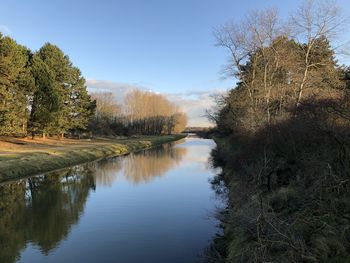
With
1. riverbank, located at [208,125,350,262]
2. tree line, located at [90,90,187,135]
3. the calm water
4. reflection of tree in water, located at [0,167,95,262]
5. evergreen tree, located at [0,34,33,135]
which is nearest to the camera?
riverbank, located at [208,125,350,262]

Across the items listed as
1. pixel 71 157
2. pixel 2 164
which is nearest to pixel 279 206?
pixel 2 164

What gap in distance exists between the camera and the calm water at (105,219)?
38.2ft

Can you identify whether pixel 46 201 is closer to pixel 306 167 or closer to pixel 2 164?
pixel 2 164

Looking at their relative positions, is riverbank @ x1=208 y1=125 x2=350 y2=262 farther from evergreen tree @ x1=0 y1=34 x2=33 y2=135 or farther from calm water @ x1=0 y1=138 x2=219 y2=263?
evergreen tree @ x1=0 y1=34 x2=33 y2=135

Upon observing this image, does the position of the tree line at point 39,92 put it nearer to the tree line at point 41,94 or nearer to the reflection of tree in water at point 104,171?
the tree line at point 41,94

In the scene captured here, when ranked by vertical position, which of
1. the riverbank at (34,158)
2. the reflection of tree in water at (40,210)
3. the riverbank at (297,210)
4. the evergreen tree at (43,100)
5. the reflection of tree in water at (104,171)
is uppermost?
the evergreen tree at (43,100)

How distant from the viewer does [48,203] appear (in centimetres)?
1881

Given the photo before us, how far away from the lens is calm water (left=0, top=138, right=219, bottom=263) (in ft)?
38.2

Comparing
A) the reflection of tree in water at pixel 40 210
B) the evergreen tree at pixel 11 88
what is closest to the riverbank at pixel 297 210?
the reflection of tree in water at pixel 40 210

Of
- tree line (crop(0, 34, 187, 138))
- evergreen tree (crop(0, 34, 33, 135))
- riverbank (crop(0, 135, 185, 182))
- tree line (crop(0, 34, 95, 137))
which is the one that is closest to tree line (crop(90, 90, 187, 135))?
tree line (crop(0, 34, 187, 138))

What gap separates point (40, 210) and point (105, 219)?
3.66 meters

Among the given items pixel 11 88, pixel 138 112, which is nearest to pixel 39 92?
pixel 11 88

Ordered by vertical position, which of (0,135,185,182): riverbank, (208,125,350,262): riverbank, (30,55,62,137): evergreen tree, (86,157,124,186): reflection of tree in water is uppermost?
(30,55,62,137): evergreen tree

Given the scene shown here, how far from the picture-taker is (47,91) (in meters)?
49.2
